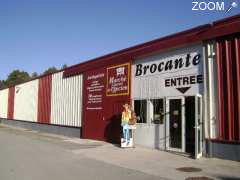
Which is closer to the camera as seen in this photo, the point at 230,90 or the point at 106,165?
the point at 106,165

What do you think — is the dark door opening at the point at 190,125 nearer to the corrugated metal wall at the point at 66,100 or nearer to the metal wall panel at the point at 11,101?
the corrugated metal wall at the point at 66,100

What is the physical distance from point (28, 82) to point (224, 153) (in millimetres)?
26745

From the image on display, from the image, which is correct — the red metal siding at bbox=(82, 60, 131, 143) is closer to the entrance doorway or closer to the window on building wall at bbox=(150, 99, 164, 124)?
the window on building wall at bbox=(150, 99, 164, 124)

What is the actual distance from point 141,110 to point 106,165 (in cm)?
559

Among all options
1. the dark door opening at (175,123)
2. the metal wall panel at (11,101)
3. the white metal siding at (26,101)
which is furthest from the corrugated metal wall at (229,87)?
the metal wall panel at (11,101)

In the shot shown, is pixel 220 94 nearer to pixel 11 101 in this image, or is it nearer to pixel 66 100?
pixel 66 100

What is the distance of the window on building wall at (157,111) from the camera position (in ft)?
49.2

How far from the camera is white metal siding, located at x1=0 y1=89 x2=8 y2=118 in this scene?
4489cm

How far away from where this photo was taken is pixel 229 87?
463 inches

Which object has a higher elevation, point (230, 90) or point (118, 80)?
point (118, 80)

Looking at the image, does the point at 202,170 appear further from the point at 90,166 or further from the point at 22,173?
the point at 22,173

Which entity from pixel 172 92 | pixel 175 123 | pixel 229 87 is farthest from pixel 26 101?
pixel 229 87

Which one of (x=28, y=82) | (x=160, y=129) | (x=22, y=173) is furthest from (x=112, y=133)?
(x=28, y=82)

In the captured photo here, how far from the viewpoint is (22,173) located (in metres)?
9.71
